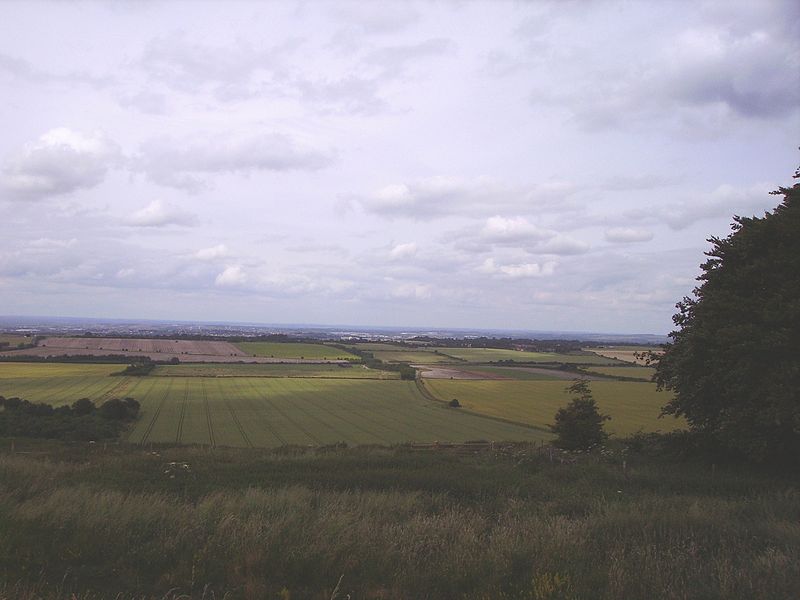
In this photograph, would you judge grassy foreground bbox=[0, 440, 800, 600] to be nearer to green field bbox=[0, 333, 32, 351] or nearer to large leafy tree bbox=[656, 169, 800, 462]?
large leafy tree bbox=[656, 169, 800, 462]

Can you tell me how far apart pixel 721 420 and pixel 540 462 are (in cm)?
461

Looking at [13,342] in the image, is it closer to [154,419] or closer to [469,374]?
[469,374]

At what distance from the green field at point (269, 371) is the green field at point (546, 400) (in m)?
15.2

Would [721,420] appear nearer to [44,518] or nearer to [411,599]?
[411,599]

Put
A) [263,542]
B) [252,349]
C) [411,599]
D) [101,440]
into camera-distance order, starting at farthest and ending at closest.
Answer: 1. [252,349]
2. [101,440]
3. [263,542]
4. [411,599]

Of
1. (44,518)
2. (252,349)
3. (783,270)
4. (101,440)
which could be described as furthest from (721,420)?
(252,349)

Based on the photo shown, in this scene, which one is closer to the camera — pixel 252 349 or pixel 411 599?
pixel 411 599

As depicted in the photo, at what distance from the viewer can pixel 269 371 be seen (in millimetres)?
92750

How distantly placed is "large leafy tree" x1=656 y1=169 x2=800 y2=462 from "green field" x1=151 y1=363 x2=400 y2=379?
2840 inches

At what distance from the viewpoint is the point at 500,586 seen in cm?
483

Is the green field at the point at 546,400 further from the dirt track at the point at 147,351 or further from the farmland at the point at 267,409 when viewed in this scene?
the dirt track at the point at 147,351

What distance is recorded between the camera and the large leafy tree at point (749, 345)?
12.5 m

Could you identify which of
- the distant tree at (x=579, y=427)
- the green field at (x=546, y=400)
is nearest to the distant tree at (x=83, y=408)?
the green field at (x=546, y=400)

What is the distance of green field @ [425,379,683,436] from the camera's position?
45000 mm
